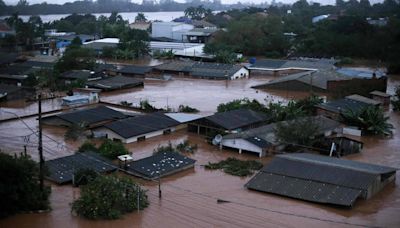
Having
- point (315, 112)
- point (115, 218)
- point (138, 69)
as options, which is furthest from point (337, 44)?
point (115, 218)

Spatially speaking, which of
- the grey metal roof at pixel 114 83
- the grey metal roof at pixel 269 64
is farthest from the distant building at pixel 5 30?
the grey metal roof at pixel 269 64

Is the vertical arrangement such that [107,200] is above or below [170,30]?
below

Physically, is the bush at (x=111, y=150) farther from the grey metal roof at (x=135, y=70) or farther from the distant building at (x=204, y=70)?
the grey metal roof at (x=135, y=70)

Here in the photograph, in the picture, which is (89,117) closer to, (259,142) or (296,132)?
(259,142)

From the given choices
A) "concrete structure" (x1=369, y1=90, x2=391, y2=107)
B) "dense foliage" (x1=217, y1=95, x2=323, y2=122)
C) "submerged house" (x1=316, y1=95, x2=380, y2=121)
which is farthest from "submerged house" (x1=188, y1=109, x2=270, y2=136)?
"concrete structure" (x1=369, y1=90, x2=391, y2=107)

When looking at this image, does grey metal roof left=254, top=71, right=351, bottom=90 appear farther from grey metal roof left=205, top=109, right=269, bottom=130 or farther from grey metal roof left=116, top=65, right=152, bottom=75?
grey metal roof left=205, top=109, right=269, bottom=130

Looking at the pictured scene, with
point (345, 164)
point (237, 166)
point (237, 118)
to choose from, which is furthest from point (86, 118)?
point (345, 164)

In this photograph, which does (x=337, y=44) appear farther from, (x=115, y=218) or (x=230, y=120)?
(x=115, y=218)
